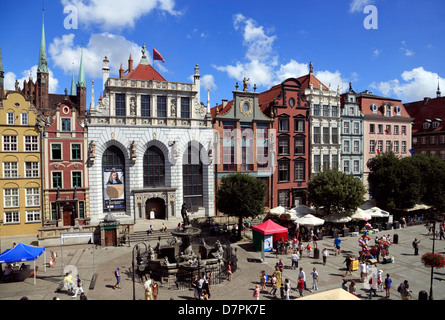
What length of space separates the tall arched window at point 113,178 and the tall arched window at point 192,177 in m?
7.95

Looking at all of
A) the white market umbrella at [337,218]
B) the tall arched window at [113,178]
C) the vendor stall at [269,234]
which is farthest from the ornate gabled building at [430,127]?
the tall arched window at [113,178]

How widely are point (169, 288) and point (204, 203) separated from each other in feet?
68.7

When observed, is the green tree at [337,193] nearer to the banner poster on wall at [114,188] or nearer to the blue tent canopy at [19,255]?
the banner poster on wall at [114,188]

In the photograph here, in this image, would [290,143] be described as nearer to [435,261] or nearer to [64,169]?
[435,261]

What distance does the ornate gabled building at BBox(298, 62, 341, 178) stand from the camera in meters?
46.1

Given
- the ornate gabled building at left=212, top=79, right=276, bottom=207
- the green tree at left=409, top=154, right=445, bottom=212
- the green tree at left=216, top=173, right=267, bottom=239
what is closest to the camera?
the green tree at left=216, top=173, right=267, bottom=239

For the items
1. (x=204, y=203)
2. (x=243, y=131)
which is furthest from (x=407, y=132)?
(x=204, y=203)

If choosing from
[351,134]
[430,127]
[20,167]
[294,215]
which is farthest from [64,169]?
[430,127]

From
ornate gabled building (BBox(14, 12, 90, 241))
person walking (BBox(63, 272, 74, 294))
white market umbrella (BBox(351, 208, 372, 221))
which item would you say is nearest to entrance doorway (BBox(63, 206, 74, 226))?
ornate gabled building (BBox(14, 12, 90, 241))

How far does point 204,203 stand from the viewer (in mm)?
40844

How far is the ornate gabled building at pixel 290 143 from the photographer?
4397cm

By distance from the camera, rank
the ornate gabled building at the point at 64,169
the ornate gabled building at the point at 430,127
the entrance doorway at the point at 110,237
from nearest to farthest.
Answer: the entrance doorway at the point at 110,237 → the ornate gabled building at the point at 64,169 → the ornate gabled building at the point at 430,127

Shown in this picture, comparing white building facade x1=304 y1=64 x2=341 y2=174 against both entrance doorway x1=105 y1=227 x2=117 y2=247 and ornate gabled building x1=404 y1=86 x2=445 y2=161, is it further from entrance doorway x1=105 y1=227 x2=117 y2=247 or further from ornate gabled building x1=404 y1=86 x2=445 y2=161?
entrance doorway x1=105 y1=227 x2=117 y2=247
